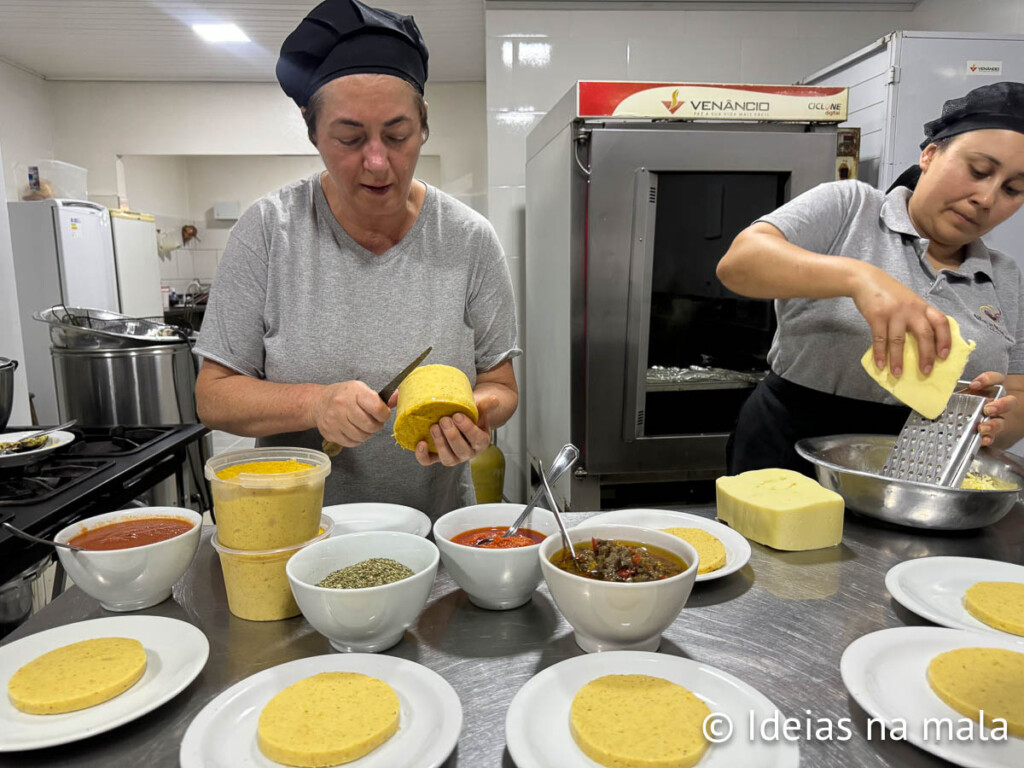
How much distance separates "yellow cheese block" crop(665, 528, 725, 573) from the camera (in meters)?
1.05

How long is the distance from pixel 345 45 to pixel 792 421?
1.36 m

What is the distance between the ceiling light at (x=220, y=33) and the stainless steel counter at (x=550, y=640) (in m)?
4.45

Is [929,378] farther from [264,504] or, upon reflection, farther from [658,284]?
[658,284]

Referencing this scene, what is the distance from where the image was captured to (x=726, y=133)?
250 cm

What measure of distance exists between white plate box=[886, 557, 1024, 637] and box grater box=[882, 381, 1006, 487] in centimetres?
19

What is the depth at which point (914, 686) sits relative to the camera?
2.50ft

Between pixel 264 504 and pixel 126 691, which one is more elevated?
pixel 264 504

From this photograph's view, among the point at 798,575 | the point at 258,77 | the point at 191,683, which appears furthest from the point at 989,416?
the point at 258,77

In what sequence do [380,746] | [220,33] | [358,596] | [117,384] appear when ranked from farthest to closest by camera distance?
[220,33] → [117,384] → [358,596] → [380,746]

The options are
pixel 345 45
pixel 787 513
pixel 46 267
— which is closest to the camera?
pixel 787 513

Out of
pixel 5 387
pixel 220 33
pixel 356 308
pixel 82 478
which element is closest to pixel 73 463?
pixel 82 478

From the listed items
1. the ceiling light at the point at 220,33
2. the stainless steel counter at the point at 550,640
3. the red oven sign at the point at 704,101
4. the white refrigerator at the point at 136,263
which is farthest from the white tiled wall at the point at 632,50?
the white refrigerator at the point at 136,263

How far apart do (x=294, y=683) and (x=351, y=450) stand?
2.75 ft

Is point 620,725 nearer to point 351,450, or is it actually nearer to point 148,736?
point 148,736
